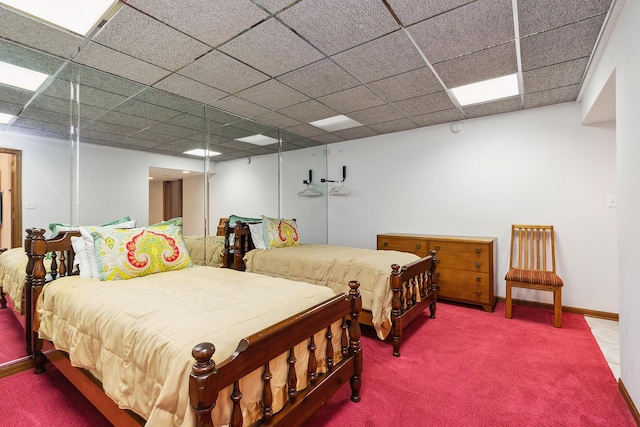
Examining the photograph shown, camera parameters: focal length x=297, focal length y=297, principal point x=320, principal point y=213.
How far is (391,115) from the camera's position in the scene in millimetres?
3828

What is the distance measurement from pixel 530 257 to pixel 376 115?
2526mm

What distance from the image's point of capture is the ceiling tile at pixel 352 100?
122 inches

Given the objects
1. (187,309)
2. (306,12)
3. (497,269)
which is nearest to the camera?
(187,309)

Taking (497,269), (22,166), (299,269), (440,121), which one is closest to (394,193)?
(440,121)

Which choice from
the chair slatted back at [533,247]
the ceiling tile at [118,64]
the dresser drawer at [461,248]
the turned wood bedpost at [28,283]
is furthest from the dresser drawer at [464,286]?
the turned wood bedpost at [28,283]

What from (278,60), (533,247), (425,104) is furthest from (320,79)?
(533,247)

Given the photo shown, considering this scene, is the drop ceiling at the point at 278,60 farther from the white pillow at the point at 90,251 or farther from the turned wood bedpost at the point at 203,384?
the turned wood bedpost at the point at 203,384

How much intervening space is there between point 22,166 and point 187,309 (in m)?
2.00

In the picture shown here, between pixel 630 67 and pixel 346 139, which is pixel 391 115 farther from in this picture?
pixel 630 67

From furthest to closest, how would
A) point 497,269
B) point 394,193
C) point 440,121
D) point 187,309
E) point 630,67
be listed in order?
point 394,193 < point 440,121 < point 497,269 < point 630,67 < point 187,309

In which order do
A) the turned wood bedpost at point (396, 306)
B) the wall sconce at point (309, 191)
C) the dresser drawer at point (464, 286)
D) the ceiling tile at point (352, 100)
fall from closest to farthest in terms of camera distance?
the turned wood bedpost at point (396, 306) → the ceiling tile at point (352, 100) → the dresser drawer at point (464, 286) → the wall sconce at point (309, 191)

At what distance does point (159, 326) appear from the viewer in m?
1.26

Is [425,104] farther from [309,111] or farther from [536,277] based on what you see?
[536,277]

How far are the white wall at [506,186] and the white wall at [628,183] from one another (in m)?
1.63
